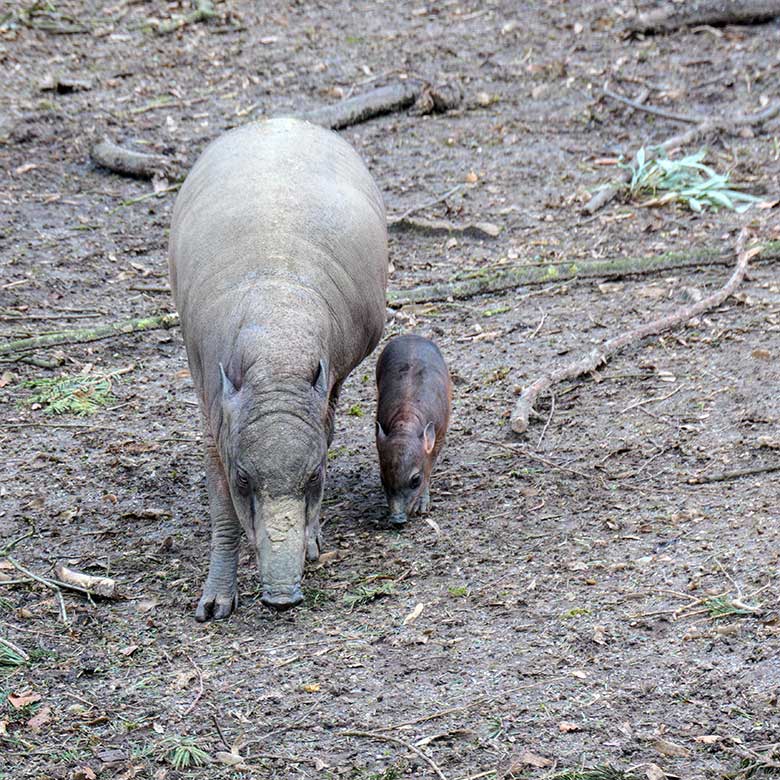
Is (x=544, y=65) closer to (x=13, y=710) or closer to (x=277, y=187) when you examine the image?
(x=277, y=187)

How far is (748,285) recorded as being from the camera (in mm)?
8992

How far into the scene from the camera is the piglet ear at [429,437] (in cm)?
667

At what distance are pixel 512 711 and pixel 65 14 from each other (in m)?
12.4

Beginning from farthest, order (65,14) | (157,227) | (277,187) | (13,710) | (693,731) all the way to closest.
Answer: (65,14), (157,227), (277,187), (13,710), (693,731)

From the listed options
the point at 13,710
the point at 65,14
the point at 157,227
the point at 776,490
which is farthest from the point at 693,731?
the point at 65,14

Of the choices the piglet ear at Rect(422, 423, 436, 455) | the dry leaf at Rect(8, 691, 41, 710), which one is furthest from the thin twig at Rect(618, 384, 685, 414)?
the dry leaf at Rect(8, 691, 41, 710)

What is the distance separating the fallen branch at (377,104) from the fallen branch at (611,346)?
14.4 ft

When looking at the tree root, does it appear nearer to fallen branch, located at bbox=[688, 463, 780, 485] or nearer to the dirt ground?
the dirt ground

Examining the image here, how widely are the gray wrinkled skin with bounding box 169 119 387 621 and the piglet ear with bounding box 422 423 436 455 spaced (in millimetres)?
534

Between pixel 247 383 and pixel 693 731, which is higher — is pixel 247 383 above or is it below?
above

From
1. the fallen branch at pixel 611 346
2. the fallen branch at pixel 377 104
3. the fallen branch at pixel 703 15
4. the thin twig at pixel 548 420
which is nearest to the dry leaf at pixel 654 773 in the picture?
the thin twig at pixel 548 420

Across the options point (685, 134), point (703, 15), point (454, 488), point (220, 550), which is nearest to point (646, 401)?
point (454, 488)

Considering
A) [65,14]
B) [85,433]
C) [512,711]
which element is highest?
[512,711]

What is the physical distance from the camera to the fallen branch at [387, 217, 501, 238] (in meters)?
10.4
